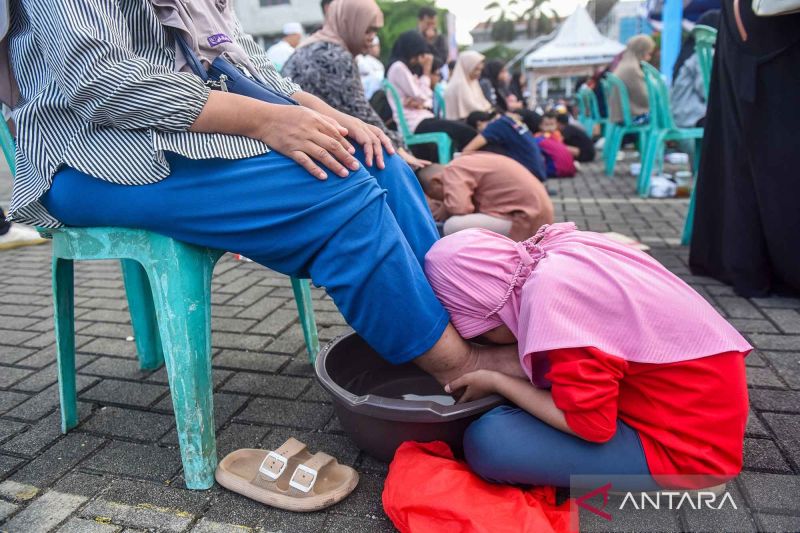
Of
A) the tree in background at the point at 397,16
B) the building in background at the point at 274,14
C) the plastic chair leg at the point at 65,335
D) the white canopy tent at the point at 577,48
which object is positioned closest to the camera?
the plastic chair leg at the point at 65,335

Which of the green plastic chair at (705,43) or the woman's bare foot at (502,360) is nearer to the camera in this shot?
the woman's bare foot at (502,360)

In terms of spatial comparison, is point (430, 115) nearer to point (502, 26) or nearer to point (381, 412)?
point (381, 412)

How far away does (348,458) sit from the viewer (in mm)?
1674

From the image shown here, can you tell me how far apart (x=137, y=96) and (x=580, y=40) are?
16478 millimetres

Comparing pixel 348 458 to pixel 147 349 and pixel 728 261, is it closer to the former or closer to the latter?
pixel 147 349

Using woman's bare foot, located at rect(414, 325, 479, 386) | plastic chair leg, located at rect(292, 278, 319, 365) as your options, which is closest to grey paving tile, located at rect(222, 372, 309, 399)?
plastic chair leg, located at rect(292, 278, 319, 365)

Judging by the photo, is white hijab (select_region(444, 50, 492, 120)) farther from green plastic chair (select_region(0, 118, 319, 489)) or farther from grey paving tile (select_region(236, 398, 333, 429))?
green plastic chair (select_region(0, 118, 319, 489))

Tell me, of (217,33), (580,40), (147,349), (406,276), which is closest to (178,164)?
(217,33)

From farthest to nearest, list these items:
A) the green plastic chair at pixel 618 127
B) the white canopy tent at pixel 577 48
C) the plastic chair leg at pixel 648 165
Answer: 1. the white canopy tent at pixel 577 48
2. the green plastic chair at pixel 618 127
3. the plastic chair leg at pixel 648 165

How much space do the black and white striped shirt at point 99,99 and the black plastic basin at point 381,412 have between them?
676mm

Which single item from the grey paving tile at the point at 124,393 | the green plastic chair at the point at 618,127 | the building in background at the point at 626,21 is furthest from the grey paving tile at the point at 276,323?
the building in background at the point at 626,21

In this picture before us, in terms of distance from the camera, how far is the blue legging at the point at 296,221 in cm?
141

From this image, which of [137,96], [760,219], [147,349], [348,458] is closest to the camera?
[137,96]

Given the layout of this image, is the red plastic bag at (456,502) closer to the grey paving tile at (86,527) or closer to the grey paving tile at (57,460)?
the grey paving tile at (86,527)
